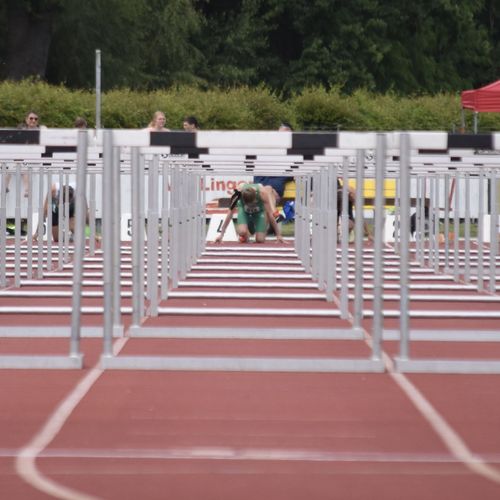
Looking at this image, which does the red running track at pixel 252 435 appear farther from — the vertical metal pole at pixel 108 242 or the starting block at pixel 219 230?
the starting block at pixel 219 230

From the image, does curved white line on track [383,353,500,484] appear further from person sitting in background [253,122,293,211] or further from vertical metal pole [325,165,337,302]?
person sitting in background [253,122,293,211]

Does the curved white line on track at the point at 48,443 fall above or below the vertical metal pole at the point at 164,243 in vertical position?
below

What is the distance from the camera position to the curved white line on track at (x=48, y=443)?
652 cm

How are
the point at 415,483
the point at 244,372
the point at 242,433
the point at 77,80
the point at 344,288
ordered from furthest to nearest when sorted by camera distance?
the point at 77,80, the point at 344,288, the point at 244,372, the point at 242,433, the point at 415,483

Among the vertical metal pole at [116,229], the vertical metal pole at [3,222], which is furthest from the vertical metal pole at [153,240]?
the vertical metal pole at [3,222]

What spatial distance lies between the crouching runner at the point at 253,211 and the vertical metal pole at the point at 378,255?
15.5 m

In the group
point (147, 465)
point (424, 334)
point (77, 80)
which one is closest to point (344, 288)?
point (424, 334)

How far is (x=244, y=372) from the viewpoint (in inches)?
403

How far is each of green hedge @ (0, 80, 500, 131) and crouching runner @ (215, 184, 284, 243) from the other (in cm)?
996

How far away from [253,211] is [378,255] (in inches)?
641

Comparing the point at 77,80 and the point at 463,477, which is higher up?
the point at 77,80

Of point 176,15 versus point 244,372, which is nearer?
point 244,372

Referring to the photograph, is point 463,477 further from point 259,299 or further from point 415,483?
point 259,299

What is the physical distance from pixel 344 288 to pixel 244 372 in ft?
11.2
